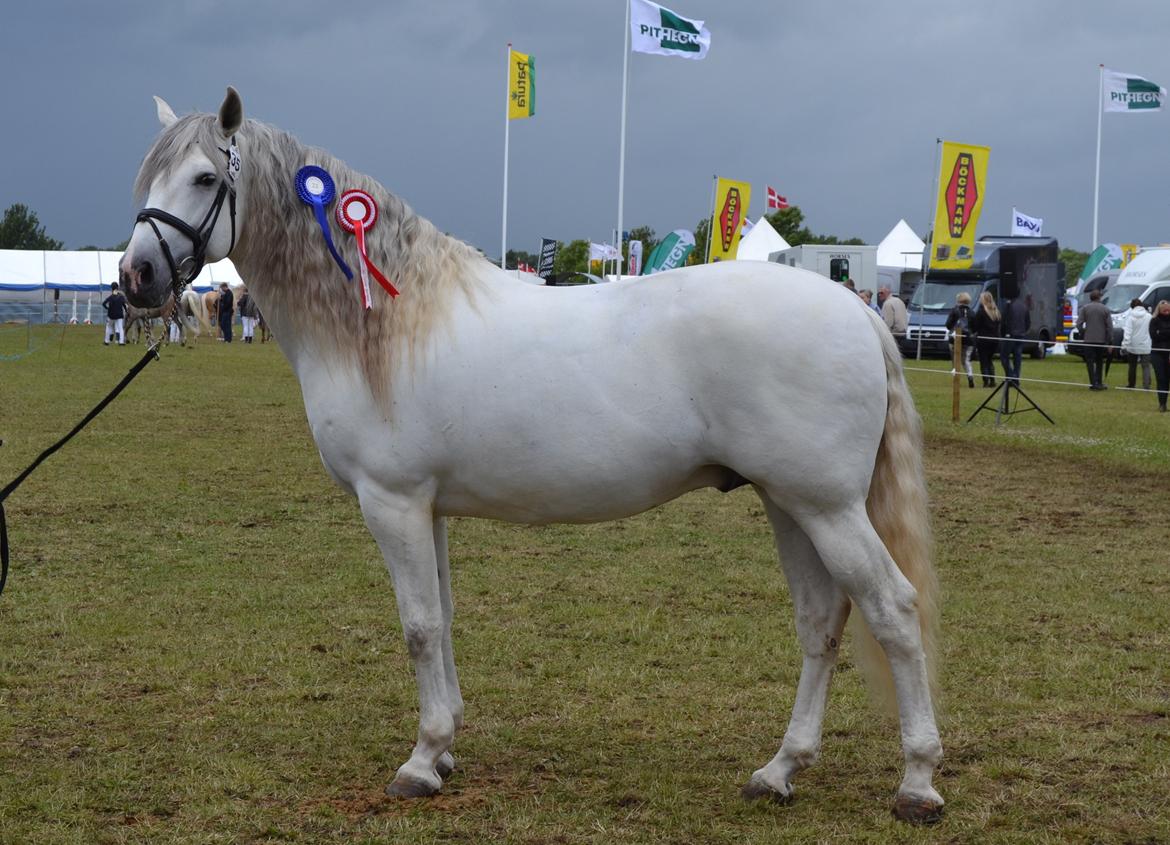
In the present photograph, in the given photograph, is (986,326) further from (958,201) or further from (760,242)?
(760,242)

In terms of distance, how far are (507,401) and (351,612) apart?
3.07 metres

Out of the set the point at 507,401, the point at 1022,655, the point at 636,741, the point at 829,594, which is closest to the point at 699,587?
the point at 1022,655

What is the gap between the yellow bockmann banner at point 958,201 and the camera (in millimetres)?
25234

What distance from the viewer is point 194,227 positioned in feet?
12.5

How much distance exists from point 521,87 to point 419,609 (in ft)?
119

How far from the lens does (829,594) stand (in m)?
4.11

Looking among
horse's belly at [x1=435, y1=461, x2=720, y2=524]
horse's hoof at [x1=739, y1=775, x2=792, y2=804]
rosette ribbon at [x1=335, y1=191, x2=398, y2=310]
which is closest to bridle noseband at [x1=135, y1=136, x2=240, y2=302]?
rosette ribbon at [x1=335, y1=191, x2=398, y2=310]

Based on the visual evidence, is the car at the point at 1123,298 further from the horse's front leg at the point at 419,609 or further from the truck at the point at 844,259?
the horse's front leg at the point at 419,609

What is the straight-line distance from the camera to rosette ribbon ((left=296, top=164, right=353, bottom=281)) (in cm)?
396

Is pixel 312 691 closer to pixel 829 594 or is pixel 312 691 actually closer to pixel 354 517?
pixel 829 594

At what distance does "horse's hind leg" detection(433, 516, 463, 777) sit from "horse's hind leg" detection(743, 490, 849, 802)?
108 cm

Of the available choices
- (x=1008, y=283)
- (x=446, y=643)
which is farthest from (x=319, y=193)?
(x=1008, y=283)

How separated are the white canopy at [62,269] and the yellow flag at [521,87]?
15.7m

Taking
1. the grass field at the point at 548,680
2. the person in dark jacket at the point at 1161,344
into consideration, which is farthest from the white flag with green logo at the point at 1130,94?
the grass field at the point at 548,680
